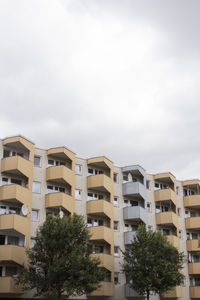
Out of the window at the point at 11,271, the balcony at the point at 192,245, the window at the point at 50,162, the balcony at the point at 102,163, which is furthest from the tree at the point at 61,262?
the balcony at the point at 192,245

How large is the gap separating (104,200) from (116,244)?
5.93 meters

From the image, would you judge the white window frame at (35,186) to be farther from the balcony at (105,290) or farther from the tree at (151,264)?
the balcony at (105,290)

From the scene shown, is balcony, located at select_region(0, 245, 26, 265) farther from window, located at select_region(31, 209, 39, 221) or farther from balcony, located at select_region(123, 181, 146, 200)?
balcony, located at select_region(123, 181, 146, 200)

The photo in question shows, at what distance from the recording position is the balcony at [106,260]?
2051 inches

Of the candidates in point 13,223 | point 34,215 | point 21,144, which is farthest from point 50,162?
point 13,223

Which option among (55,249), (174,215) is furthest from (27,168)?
(174,215)

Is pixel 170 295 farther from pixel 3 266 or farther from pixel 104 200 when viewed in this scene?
pixel 3 266

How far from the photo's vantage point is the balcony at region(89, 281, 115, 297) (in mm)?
51219

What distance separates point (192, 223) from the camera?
212ft

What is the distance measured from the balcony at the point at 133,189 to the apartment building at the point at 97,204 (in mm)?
127

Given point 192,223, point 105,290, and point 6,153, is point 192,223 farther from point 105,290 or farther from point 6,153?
point 6,153

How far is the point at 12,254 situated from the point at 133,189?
19.3 metres

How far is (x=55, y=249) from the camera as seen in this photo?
4400 centimetres

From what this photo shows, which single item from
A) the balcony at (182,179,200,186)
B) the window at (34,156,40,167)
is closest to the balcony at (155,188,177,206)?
the balcony at (182,179,200,186)
